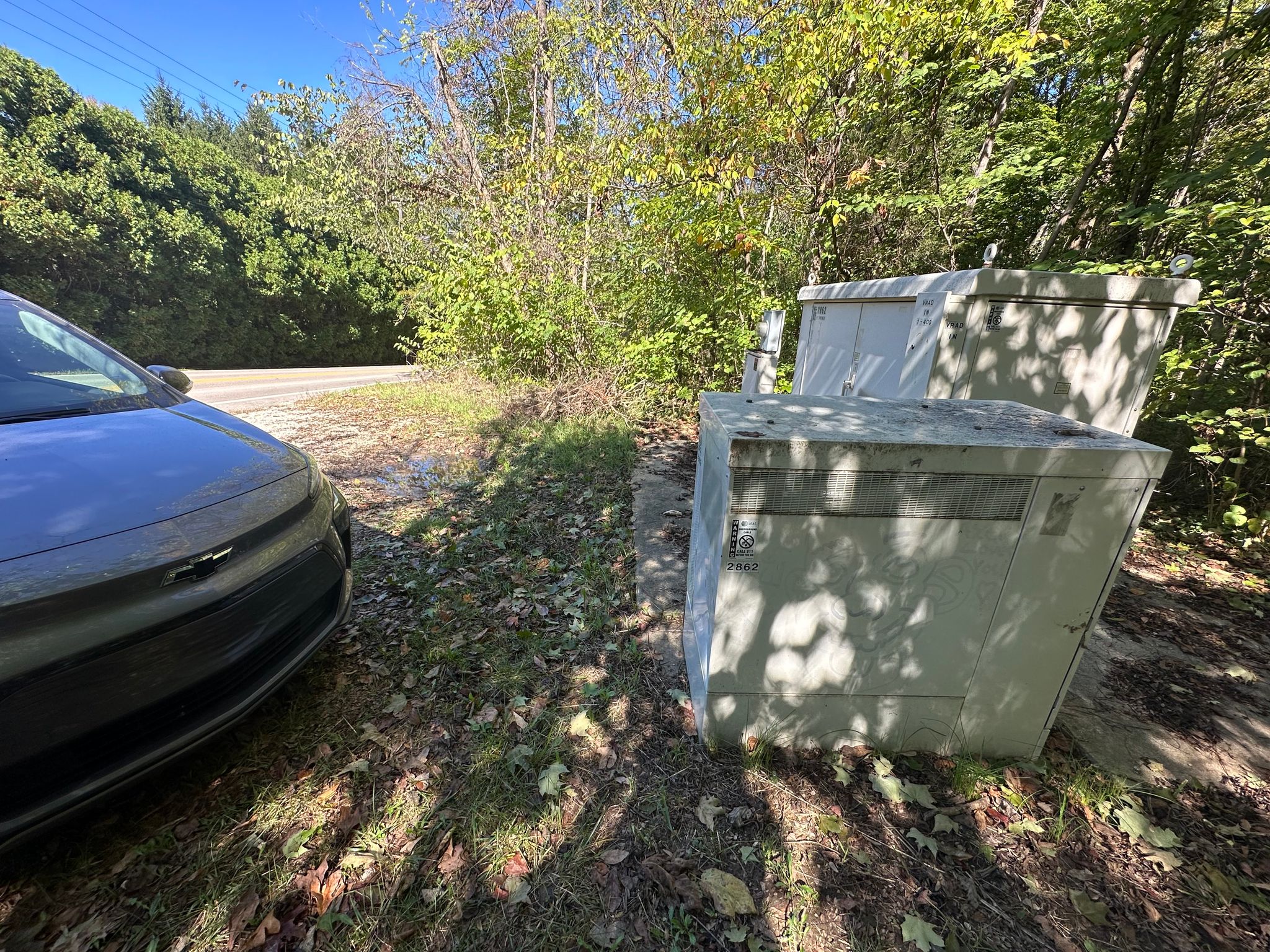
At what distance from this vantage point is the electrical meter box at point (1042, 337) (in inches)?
129

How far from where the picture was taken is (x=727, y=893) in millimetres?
1619

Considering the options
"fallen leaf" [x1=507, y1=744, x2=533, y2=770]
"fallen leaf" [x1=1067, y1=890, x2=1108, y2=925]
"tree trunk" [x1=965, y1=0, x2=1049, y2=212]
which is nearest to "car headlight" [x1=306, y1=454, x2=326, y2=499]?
"fallen leaf" [x1=507, y1=744, x2=533, y2=770]

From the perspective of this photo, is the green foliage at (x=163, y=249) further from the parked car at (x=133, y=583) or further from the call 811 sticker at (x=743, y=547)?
the call 811 sticker at (x=743, y=547)

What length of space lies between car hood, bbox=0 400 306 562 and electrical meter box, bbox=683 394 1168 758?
1.91m

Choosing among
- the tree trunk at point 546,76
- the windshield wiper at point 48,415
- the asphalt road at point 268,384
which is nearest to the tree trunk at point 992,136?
the tree trunk at point 546,76

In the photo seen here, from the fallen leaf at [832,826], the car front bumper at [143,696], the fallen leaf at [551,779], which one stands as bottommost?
the fallen leaf at [551,779]

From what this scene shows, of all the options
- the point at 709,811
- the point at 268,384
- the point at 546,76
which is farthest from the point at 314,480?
the point at 268,384

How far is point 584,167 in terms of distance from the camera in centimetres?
762

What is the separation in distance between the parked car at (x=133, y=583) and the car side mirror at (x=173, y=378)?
0.57 m

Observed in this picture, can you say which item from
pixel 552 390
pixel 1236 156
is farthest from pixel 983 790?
pixel 552 390

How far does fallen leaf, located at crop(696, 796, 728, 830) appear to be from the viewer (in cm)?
183

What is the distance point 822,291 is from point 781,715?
416 cm

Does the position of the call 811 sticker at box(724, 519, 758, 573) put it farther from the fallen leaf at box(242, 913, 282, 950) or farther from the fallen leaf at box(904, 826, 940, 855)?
the fallen leaf at box(242, 913, 282, 950)

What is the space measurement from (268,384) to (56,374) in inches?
444
